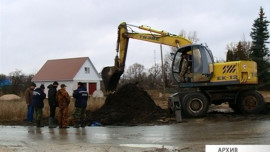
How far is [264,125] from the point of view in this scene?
13.1 meters

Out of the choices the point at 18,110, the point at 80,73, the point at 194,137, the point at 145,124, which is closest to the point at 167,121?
the point at 145,124

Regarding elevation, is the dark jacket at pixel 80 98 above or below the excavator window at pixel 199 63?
below

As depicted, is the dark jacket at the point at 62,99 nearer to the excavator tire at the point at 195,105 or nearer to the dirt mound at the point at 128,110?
the dirt mound at the point at 128,110

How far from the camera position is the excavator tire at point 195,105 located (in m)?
16.2

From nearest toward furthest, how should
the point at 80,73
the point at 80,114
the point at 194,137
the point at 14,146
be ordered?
the point at 14,146, the point at 194,137, the point at 80,114, the point at 80,73

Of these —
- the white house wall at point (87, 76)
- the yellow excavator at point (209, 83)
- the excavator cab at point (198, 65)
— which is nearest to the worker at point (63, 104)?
the yellow excavator at point (209, 83)

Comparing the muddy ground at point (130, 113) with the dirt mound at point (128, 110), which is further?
the dirt mound at point (128, 110)

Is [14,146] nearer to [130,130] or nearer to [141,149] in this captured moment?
[141,149]

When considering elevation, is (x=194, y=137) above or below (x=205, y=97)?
below

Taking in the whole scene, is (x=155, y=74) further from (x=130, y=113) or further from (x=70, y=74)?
(x=130, y=113)

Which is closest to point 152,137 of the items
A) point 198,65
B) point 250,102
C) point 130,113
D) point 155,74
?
point 130,113

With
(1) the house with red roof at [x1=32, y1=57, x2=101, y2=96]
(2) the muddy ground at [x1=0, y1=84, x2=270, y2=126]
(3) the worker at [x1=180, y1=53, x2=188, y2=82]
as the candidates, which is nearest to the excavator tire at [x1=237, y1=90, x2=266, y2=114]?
(2) the muddy ground at [x1=0, y1=84, x2=270, y2=126]

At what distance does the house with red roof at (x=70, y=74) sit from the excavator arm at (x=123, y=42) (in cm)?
3692

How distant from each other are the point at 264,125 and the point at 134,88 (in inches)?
289
